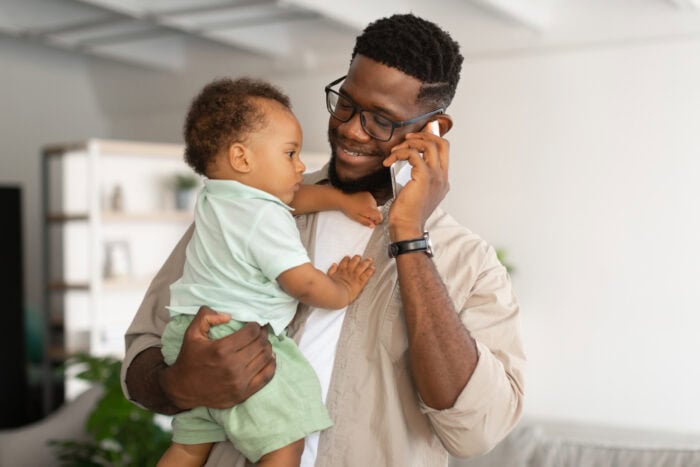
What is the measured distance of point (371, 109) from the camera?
65.4 inches

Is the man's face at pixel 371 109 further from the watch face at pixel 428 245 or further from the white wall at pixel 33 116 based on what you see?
the white wall at pixel 33 116

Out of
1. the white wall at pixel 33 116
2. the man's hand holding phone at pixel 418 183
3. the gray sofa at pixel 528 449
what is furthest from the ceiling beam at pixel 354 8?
the man's hand holding phone at pixel 418 183

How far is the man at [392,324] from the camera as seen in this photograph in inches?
58.1

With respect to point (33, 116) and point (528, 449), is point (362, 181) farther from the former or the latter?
point (33, 116)

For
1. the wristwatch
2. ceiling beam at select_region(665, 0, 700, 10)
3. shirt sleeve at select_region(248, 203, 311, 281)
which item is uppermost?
ceiling beam at select_region(665, 0, 700, 10)

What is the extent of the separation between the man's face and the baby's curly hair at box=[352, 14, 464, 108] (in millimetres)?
18

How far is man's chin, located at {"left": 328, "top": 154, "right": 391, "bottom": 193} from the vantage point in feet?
5.56

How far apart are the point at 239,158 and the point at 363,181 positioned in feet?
0.75

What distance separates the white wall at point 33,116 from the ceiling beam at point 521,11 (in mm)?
3846

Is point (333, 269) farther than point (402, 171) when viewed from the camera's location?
No

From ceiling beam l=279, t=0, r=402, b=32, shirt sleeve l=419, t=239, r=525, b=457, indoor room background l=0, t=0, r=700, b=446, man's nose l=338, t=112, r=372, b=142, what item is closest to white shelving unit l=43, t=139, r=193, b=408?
ceiling beam l=279, t=0, r=402, b=32

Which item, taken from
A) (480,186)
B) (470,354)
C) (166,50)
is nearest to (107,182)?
(166,50)

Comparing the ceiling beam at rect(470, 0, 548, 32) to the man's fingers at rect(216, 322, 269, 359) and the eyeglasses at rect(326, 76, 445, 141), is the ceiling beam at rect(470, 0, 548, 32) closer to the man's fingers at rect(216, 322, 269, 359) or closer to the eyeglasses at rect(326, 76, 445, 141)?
the eyeglasses at rect(326, 76, 445, 141)

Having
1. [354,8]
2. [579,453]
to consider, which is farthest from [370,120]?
[354,8]
